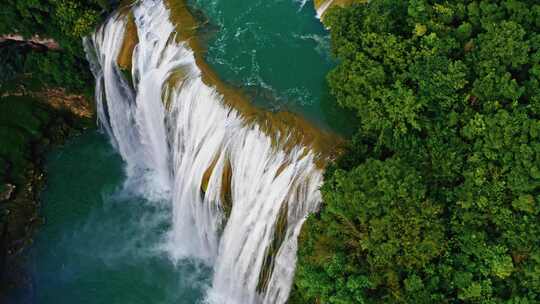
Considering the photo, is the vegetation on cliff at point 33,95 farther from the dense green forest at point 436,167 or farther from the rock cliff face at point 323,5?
the dense green forest at point 436,167

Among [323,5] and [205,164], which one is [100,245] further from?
[323,5]

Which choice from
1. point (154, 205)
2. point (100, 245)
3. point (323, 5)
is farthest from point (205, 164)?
point (323, 5)

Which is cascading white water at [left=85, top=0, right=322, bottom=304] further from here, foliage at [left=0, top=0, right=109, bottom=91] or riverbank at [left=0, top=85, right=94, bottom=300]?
riverbank at [left=0, top=85, right=94, bottom=300]

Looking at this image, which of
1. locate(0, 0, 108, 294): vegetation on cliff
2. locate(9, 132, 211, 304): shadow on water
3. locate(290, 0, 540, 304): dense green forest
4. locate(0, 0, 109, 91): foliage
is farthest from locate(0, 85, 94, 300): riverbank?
locate(290, 0, 540, 304): dense green forest

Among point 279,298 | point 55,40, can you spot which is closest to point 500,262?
point 279,298

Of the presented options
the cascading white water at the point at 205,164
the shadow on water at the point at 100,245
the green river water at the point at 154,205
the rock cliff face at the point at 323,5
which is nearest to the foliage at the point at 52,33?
the cascading white water at the point at 205,164

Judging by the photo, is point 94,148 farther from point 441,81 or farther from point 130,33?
point 441,81
